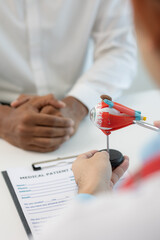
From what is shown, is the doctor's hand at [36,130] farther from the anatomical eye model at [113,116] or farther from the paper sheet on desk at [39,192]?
the anatomical eye model at [113,116]

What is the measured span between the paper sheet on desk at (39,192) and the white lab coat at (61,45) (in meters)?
0.39

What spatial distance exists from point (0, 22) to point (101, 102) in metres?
0.60

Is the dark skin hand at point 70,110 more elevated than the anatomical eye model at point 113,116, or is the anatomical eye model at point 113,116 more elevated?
the anatomical eye model at point 113,116

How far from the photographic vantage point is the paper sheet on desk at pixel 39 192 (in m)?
0.63

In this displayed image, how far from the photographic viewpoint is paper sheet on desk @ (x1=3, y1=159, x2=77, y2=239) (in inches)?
24.9

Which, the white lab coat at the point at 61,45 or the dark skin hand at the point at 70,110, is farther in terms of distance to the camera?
the white lab coat at the point at 61,45

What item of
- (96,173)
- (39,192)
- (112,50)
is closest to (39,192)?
(39,192)

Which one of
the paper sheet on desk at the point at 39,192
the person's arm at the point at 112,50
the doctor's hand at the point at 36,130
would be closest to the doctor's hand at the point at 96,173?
the paper sheet on desk at the point at 39,192

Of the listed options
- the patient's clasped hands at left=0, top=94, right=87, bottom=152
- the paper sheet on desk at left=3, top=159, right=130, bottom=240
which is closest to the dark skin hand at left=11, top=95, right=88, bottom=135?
the patient's clasped hands at left=0, top=94, right=87, bottom=152

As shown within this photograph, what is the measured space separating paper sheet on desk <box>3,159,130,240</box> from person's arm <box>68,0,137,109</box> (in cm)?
36

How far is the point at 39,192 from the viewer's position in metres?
0.71

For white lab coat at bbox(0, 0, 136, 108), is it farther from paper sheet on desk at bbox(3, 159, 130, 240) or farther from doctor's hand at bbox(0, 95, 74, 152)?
paper sheet on desk at bbox(3, 159, 130, 240)

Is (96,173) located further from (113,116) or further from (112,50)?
(112,50)

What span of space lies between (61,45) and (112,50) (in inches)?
6.7
